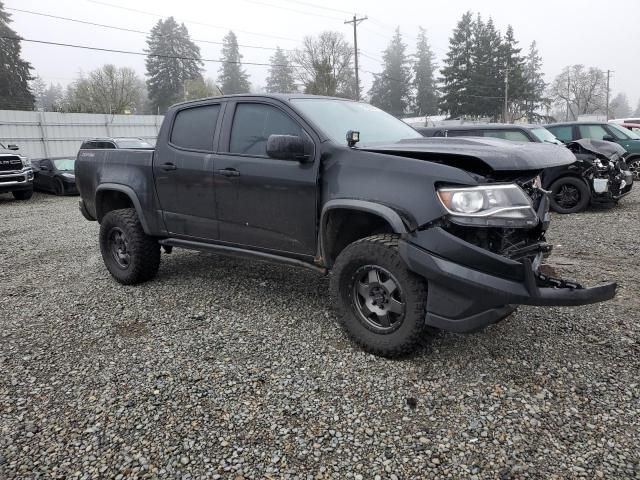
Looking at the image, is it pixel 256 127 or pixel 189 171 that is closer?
pixel 256 127

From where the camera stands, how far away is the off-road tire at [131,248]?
15.7ft

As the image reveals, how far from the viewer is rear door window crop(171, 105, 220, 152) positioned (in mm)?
4234

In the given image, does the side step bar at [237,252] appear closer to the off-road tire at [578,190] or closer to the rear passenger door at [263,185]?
the rear passenger door at [263,185]

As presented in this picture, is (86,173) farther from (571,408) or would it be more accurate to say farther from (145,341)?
(571,408)

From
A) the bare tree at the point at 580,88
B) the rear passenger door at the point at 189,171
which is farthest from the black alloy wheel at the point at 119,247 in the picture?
the bare tree at the point at 580,88

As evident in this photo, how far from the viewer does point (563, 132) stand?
37.2ft

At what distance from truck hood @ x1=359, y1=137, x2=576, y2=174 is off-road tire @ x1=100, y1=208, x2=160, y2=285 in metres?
2.68

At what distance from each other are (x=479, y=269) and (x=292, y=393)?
4.41 ft

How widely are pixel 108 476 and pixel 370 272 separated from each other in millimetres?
1891

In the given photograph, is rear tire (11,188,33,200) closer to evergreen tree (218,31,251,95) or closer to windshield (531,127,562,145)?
windshield (531,127,562,145)

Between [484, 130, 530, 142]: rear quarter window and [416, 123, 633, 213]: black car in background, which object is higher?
[484, 130, 530, 142]: rear quarter window

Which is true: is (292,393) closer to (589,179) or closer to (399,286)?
(399,286)

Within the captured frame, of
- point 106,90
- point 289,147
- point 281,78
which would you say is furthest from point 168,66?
point 289,147

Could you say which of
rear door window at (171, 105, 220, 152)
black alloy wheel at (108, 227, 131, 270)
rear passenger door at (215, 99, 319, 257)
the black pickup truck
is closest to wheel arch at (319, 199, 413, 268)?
the black pickup truck
